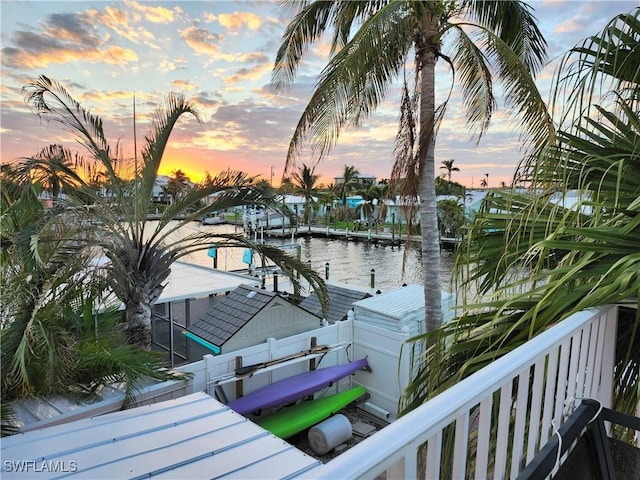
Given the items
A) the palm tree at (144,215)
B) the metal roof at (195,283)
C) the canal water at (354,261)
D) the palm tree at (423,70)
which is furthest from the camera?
the canal water at (354,261)

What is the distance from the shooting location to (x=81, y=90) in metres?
4.89

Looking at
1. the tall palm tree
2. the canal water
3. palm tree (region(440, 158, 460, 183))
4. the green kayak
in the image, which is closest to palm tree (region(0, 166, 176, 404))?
the tall palm tree

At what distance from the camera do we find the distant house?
6652mm

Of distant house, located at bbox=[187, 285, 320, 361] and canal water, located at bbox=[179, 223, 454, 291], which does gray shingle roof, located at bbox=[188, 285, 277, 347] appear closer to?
distant house, located at bbox=[187, 285, 320, 361]

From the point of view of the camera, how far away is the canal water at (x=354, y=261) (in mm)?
21344

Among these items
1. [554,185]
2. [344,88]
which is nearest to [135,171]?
[344,88]

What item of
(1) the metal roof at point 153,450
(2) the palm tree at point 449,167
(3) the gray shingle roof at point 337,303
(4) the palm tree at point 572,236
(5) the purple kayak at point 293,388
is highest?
(2) the palm tree at point 449,167

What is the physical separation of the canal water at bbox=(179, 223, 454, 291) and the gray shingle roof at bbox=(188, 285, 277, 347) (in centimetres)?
982

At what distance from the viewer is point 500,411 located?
45.7 inches

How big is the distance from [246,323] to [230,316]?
1.67ft

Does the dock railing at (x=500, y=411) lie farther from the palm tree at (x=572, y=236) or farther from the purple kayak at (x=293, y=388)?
the purple kayak at (x=293, y=388)

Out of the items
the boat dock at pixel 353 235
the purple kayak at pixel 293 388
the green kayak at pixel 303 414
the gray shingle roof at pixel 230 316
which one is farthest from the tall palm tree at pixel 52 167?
the boat dock at pixel 353 235

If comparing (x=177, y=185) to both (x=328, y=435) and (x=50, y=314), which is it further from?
(x=328, y=435)

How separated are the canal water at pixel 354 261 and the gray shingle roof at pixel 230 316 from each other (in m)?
9.82
